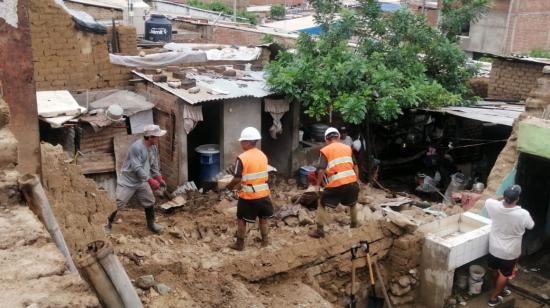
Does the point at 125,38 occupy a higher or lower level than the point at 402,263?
higher

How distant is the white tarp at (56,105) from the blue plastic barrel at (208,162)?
2268 millimetres

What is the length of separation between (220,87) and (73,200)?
5.17m

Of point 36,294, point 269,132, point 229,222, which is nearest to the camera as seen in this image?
point 36,294

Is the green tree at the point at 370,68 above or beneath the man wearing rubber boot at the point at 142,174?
above

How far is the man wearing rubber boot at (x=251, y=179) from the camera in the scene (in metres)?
6.79

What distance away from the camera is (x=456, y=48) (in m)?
12.4

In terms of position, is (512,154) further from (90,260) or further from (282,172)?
(90,260)

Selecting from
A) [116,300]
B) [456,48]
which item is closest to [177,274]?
[116,300]

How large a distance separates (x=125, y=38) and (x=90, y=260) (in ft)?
32.9

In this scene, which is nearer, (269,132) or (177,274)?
(177,274)

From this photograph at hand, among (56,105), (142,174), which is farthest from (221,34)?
(142,174)

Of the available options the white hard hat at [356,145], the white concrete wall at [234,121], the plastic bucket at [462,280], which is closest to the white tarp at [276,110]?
the white concrete wall at [234,121]

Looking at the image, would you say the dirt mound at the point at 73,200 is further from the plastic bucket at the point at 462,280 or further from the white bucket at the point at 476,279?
the white bucket at the point at 476,279

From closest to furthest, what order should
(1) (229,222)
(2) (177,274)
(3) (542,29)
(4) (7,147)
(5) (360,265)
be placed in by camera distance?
(4) (7,147) < (2) (177,274) < (5) (360,265) < (1) (229,222) < (3) (542,29)
